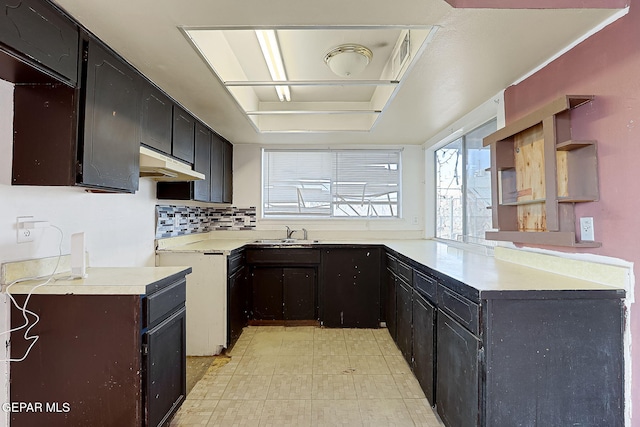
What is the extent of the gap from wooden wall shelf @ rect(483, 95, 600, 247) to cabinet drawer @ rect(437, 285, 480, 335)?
0.59 meters

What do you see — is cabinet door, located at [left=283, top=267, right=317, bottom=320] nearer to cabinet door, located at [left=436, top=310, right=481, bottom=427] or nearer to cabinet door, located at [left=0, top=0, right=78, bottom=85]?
cabinet door, located at [left=436, top=310, right=481, bottom=427]

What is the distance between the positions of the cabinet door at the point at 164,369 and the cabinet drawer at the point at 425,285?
4.93 feet

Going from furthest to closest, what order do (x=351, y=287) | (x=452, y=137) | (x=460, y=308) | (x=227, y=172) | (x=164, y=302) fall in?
1. (x=227, y=172)
2. (x=351, y=287)
3. (x=452, y=137)
4. (x=164, y=302)
5. (x=460, y=308)

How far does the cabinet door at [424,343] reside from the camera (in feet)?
6.54

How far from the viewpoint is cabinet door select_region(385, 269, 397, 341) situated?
2986 mm

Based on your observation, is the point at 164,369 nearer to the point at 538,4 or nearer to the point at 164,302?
the point at 164,302

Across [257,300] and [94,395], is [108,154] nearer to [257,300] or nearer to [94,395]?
[94,395]

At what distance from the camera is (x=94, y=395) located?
4.95 feet

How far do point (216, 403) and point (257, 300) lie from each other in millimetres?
1421

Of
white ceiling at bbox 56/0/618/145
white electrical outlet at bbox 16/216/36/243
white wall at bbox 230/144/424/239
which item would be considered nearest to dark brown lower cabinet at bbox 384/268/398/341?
white wall at bbox 230/144/424/239

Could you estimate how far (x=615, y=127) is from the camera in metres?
1.47

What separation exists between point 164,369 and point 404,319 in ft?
5.73

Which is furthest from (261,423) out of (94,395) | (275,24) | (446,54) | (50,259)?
(446,54)

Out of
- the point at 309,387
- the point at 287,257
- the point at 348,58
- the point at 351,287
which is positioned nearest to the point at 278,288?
the point at 287,257
